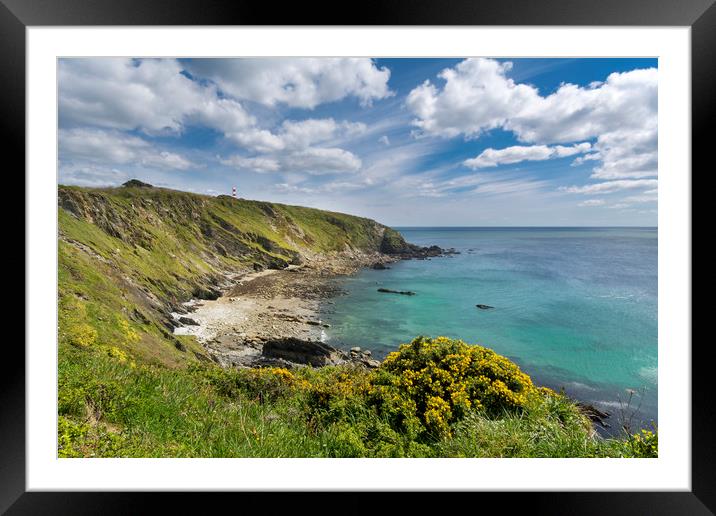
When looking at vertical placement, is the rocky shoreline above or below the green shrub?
below

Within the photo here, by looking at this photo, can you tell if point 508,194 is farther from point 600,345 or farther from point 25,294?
point 25,294

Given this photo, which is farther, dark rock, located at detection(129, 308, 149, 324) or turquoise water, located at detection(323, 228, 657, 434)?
turquoise water, located at detection(323, 228, 657, 434)

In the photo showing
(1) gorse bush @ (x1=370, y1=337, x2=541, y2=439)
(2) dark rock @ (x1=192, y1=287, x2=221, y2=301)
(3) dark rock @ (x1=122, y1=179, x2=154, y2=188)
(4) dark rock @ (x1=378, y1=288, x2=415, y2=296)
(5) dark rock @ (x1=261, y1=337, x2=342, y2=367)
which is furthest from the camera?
(3) dark rock @ (x1=122, y1=179, x2=154, y2=188)

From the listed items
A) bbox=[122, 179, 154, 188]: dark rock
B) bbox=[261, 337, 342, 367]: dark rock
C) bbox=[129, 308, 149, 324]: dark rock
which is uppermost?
bbox=[122, 179, 154, 188]: dark rock

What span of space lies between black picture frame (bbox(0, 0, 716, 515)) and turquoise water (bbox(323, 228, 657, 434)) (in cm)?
877

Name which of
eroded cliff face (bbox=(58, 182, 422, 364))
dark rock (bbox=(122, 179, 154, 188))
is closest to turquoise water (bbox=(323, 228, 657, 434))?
eroded cliff face (bbox=(58, 182, 422, 364))

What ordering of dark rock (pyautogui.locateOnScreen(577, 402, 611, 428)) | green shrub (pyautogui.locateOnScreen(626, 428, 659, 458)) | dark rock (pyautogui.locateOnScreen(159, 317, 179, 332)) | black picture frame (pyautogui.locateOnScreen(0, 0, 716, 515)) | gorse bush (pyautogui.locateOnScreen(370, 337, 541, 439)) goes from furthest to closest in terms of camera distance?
1. dark rock (pyautogui.locateOnScreen(159, 317, 179, 332))
2. dark rock (pyautogui.locateOnScreen(577, 402, 611, 428))
3. gorse bush (pyautogui.locateOnScreen(370, 337, 541, 439))
4. green shrub (pyautogui.locateOnScreen(626, 428, 659, 458))
5. black picture frame (pyautogui.locateOnScreen(0, 0, 716, 515))

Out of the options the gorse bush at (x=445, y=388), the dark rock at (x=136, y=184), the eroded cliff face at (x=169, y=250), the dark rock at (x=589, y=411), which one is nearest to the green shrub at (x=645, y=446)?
the gorse bush at (x=445, y=388)

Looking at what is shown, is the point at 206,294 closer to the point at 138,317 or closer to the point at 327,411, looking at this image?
the point at 138,317

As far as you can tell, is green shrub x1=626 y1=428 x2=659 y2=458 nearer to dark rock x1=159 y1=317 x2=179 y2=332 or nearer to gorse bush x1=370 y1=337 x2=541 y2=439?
gorse bush x1=370 y1=337 x2=541 y2=439

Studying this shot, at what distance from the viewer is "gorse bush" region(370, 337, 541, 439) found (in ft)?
8.13

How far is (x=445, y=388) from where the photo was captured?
266 centimetres
